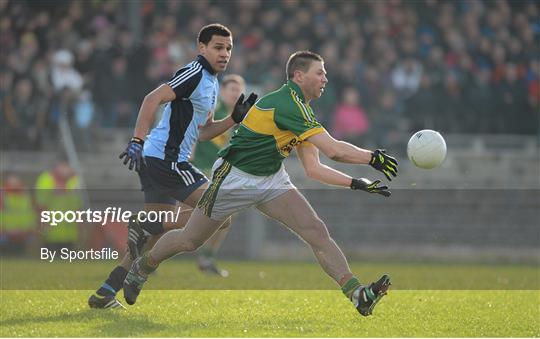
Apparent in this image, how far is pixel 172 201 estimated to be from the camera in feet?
30.1

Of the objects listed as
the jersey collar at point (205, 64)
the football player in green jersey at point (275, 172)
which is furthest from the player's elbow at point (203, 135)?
the football player in green jersey at point (275, 172)

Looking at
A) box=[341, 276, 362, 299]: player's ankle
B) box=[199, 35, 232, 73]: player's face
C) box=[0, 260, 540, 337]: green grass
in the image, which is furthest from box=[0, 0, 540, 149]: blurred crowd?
box=[341, 276, 362, 299]: player's ankle

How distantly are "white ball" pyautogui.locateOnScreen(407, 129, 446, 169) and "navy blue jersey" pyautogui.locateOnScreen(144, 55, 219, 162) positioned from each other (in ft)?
6.36

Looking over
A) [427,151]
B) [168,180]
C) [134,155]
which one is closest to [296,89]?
[427,151]

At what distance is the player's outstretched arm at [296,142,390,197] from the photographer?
7.75 metres

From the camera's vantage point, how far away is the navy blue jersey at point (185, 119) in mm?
9031

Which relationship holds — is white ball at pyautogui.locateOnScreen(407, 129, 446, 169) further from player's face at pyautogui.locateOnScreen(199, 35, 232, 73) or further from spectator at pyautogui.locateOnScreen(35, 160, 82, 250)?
spectator at pyautogui.locateOnScreen(35, 160, 82, 250)

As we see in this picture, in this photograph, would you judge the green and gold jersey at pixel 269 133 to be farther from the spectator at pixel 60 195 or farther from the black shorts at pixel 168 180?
the spectator at pixel 60 195

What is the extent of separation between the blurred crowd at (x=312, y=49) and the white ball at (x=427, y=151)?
32.9 feet

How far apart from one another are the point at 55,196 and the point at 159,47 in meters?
4.04

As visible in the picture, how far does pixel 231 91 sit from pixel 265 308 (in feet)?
13.9

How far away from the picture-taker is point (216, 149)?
13781 millimetres

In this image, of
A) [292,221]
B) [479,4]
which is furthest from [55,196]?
[479,4]

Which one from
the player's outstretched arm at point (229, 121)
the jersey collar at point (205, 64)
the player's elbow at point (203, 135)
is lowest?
the player's elbow at point (203, 135)
